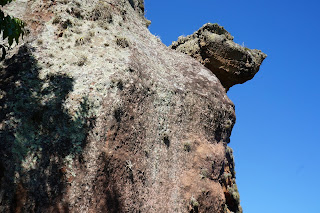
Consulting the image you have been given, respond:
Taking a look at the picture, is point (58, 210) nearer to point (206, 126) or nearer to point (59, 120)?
point (59, 120)

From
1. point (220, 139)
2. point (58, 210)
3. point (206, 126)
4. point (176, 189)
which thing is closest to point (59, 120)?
point (58, 210)

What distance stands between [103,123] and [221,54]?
12.3 meters

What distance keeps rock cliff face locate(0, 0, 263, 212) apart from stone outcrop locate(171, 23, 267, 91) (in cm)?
405

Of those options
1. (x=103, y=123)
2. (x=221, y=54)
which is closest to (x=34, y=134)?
(x=103, y=123)

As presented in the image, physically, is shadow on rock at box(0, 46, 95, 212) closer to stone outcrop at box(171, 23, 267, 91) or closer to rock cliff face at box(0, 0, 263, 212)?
rock cliff face at box(0, 0, 263, 212)

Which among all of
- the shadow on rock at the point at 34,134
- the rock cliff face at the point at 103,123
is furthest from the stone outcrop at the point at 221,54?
the shadow on rock at the point at 34,134

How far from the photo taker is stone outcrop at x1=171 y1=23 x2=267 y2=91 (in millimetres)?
21781

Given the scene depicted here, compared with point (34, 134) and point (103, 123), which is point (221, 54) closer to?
point (103, 123)

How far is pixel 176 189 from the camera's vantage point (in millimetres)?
13266

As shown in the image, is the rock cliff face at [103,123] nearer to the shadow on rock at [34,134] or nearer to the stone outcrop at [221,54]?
the shadow on rock at [34,134]

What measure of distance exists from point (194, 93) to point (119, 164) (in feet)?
19.9

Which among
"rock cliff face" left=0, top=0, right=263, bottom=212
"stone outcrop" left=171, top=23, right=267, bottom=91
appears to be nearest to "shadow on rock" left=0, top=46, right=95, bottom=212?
"rock cliff face" left=0, top=0, right=263, bottom=212

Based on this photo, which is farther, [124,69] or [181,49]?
[181,49]

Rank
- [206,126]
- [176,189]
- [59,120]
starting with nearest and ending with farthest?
1. [59,120]
2. [176,189]
3. [206,126]
